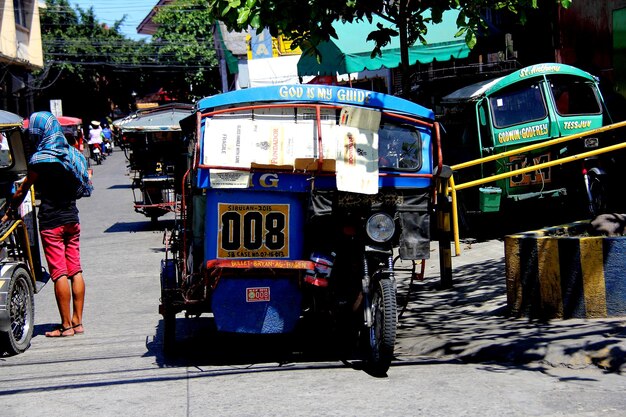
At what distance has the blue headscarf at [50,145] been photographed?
27.6ft

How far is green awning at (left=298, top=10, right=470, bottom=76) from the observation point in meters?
15.6

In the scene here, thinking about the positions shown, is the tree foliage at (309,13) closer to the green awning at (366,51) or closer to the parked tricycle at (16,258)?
the parked tricycle at (16,258)

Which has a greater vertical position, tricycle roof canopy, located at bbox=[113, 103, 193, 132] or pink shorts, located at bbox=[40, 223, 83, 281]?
tricycle roof canopy, located at bbox=[113, 103, 193, 132]

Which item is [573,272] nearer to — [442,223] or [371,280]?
[371,280]

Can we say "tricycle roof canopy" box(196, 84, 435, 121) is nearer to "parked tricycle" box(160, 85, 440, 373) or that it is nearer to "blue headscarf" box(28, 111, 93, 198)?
"parked tricycle" box(160, 85, 440, 373)

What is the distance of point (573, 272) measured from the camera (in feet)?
24.7

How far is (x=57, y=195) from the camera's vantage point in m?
8.59

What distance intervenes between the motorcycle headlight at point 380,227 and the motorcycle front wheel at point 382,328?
1.16 ft

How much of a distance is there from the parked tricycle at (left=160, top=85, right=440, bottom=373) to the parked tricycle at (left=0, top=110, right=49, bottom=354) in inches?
73.4

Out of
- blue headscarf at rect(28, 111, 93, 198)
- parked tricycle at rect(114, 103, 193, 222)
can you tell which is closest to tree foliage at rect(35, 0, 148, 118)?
parked tricycle at rect(114, 103, 193, 222)

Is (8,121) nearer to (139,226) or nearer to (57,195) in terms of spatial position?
(57,195)

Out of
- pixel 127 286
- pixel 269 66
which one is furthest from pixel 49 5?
pixel 127 286

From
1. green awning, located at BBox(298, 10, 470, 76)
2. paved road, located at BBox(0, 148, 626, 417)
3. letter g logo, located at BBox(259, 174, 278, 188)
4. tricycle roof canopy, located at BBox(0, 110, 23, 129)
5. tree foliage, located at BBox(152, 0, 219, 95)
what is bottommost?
paved road, located at BBox(0, 148, 626, 417)

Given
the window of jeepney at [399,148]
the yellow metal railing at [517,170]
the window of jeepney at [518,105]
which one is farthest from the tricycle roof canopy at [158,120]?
the window of jeepney at [399,148]
